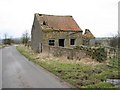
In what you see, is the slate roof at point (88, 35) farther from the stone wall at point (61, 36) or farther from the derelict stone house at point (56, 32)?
the stone wall at point (61, 36)

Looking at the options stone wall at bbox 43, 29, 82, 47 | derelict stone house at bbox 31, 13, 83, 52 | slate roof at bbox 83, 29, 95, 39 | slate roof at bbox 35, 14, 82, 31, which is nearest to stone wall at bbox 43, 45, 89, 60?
stone wall at bbox 43, 29, 82, 47

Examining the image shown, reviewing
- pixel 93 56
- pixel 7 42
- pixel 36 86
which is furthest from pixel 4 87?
pixel 7 42

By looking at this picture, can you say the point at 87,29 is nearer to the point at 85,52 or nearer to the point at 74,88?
the point at 85,52

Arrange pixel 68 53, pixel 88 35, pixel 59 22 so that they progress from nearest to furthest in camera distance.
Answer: pixel 68 53, pixel 59 22, pixel 88 35

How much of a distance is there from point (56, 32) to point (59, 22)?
3.86 m

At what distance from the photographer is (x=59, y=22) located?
44.9 meters

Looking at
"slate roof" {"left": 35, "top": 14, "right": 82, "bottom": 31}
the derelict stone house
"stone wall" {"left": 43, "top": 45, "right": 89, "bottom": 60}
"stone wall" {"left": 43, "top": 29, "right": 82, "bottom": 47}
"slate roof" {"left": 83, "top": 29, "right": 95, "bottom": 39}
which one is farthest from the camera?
"slate roof" {"left": 83, "top": 29, "right": 95, "bottom": 39}

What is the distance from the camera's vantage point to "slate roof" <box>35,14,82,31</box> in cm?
4275

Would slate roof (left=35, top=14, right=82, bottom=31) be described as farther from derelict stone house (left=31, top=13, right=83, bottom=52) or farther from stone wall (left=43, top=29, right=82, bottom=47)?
stone wall (left=43, top=29, right=82, bottom=47)

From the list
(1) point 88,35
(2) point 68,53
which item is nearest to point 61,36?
(1) point 88,35

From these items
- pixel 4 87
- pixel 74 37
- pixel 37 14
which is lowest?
pixel 4 87

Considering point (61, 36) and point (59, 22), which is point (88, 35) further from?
point (61, 36)

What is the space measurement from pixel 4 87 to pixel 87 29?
3832cm

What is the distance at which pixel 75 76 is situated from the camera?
16203 millimetres
